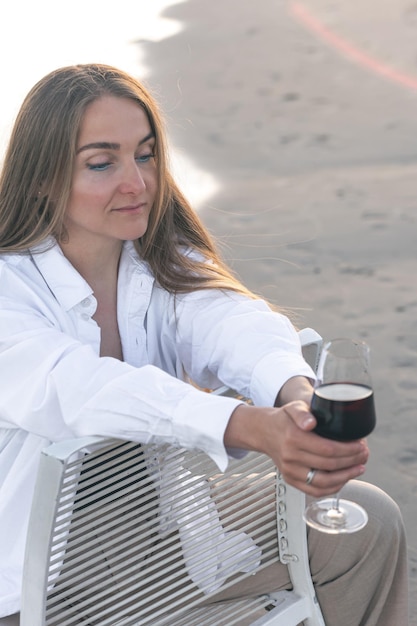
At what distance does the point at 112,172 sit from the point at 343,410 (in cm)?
98

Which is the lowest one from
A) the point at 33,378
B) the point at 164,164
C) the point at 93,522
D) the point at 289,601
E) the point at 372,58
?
the point at 372,58

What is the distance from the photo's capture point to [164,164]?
292cm

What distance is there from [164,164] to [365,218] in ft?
13.5

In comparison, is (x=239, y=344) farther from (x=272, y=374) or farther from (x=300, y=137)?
(x=300, y=137)

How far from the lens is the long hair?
9.00ft

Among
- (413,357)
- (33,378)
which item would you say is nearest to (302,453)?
(33,378)

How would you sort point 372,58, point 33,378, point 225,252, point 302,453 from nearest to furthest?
point 302,453
point 33,378
point 225,252
point 372,58

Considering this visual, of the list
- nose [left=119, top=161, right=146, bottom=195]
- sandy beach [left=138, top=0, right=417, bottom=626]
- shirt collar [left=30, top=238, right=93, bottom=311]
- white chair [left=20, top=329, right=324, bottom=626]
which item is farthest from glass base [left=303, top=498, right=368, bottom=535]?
sandy beach [left=138, top=0, right=417, bottom=626]

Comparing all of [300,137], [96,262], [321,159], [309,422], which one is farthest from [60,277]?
[300,137]

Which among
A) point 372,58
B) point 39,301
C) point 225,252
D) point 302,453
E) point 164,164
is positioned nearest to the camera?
point 302,453

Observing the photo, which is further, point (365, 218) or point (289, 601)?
point (365, 218)

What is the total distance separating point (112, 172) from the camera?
276 cm

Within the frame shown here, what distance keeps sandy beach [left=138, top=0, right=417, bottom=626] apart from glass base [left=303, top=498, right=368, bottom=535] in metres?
1.15

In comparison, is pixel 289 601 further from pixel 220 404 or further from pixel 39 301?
pixel 39 301
